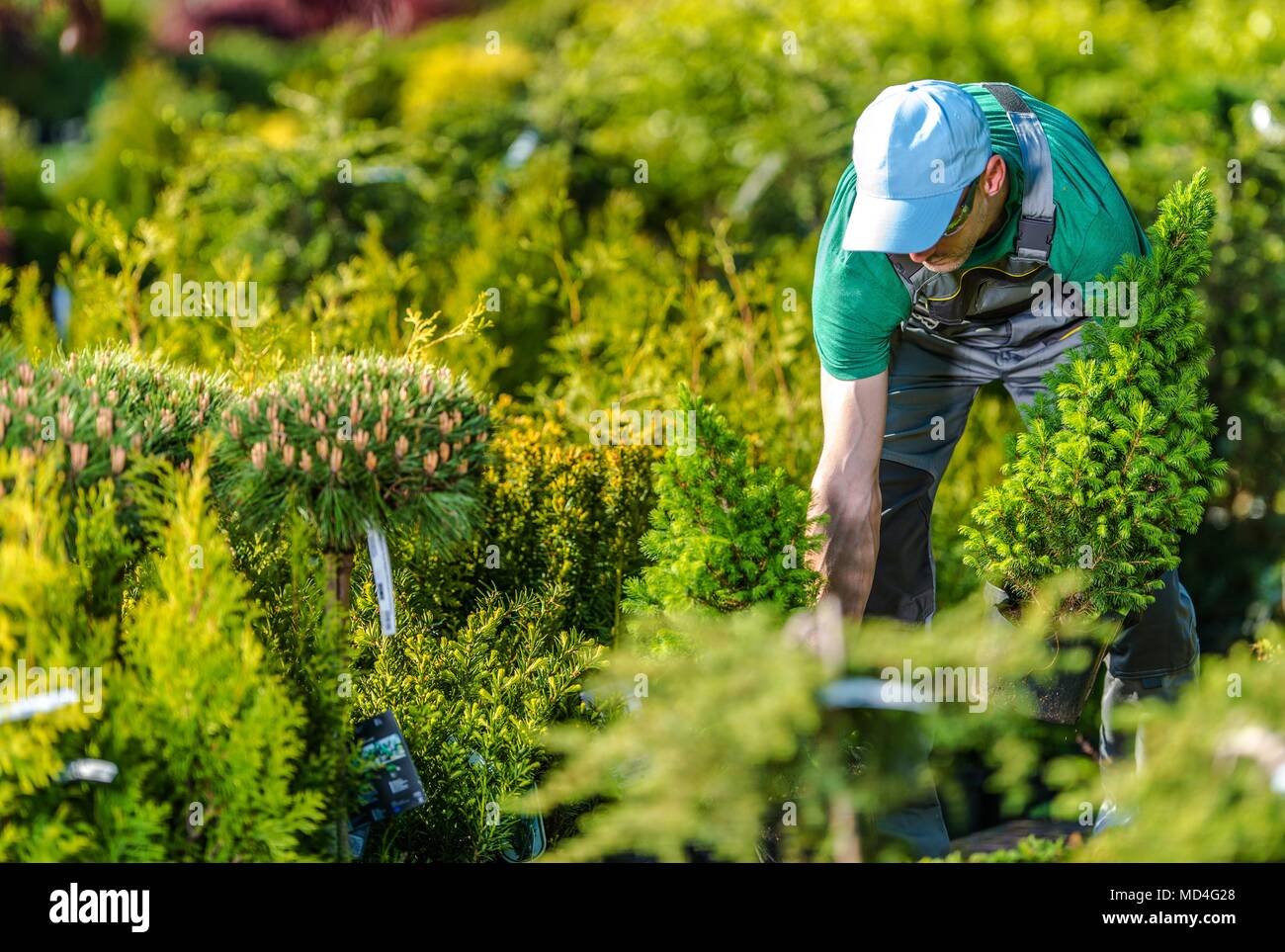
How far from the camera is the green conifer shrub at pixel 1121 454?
2379 mm

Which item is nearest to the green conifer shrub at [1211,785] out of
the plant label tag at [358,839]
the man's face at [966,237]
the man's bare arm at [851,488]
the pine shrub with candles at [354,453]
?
the man's bare arm at [851,488]

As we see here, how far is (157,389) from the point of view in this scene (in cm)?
244

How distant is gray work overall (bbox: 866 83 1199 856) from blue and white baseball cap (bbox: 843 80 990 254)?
0.27 m

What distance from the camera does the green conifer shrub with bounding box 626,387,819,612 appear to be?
234cm

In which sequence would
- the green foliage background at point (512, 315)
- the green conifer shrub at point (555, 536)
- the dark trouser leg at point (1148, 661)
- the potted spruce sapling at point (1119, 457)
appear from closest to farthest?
the green foliage background at point (512, 315) < the potted spruce sapling at point (1119, 457) < the dark trouser leg at point (1148, 661) < the green conifer shrub at point (555, 536)

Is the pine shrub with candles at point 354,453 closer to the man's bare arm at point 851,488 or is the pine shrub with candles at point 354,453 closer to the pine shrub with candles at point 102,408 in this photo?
the pine shrub with candles at point 102,408

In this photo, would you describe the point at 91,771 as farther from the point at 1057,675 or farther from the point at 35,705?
the point at 1057,675

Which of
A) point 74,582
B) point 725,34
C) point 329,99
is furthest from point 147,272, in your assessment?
point 74,582

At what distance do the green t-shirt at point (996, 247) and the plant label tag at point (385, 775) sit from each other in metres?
1.20

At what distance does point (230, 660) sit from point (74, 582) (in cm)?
29

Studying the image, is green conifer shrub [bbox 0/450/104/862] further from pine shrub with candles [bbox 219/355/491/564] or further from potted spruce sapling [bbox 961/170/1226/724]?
potted spruce sapling [bbox 961/170/1226/724]

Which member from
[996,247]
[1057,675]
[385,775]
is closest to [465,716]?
[385,775]

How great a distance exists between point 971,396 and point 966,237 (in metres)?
0.71
